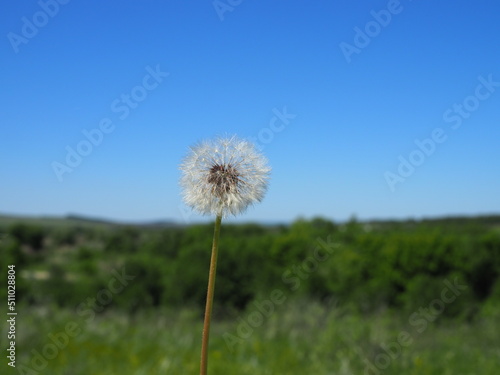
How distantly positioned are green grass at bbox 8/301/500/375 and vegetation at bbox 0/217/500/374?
2 centimetres

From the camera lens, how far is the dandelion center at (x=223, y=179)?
0.61 meters

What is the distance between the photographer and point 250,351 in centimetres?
698

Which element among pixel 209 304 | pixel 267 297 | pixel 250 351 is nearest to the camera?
pixel 209 304

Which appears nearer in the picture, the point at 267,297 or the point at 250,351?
the point at 250,351

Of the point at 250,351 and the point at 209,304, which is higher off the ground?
the point at 209,304
